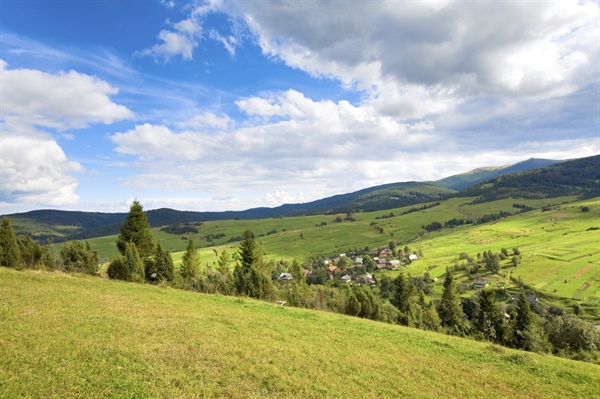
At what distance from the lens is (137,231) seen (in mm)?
58406

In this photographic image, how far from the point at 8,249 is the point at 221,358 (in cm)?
5453

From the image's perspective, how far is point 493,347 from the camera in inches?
1089

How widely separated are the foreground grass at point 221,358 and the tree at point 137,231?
27667mm

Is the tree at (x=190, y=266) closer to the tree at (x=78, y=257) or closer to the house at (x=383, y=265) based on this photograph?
the tree at (x=78, y=257)

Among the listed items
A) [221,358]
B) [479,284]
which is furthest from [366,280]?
[221,358]

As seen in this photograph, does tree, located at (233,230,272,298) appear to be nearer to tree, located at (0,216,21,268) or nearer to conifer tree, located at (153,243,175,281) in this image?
conifer tree, located at (153,243,175,281)

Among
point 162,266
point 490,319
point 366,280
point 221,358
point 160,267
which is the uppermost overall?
point 221,358

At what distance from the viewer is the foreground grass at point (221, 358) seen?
44.6 ft

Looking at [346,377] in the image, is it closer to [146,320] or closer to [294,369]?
[294,369]

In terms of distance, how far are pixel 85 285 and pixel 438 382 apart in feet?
120

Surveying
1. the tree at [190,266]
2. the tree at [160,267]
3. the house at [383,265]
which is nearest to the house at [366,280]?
the house at [383,265]

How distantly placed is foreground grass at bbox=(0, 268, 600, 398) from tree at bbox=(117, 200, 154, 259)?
27.7m

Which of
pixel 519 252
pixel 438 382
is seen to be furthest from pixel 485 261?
pixel 438 382

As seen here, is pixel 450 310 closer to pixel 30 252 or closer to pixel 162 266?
pixel 162 266
